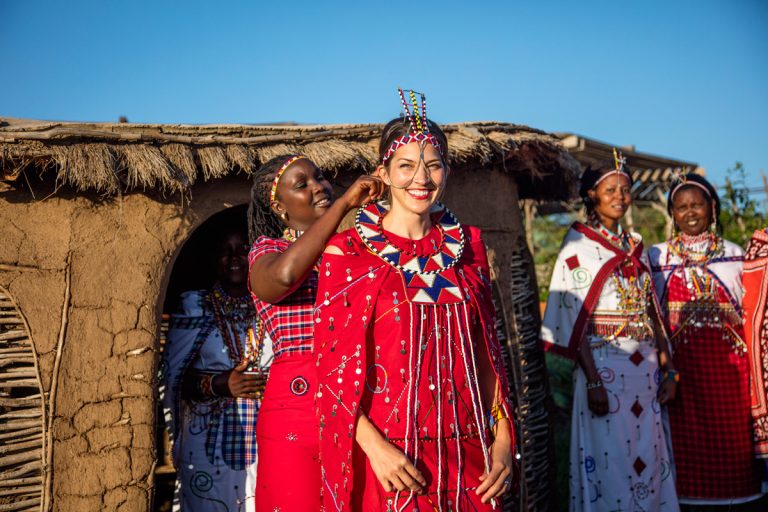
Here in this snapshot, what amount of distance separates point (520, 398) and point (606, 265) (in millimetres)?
1141

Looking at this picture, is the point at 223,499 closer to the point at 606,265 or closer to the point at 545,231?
the point at 606,265

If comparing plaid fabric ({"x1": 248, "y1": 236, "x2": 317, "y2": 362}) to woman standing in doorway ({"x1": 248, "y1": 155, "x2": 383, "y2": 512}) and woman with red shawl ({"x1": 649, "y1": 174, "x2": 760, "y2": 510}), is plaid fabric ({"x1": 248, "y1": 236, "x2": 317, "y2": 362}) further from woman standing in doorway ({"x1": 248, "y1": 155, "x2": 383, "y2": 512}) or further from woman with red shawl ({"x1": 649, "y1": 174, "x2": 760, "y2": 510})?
woman with red shawl ({"x1": 649, "y1": 174, "x2": 760, "y2": 510})

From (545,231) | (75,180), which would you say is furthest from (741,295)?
(545,231)

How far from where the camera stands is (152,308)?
4293mm

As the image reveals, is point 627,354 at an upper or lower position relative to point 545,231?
lower

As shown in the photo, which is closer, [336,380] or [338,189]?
[336,380]

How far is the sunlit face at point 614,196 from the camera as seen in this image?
202 inches

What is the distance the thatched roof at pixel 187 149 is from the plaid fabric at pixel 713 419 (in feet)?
6.05

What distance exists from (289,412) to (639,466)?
9.48 ft

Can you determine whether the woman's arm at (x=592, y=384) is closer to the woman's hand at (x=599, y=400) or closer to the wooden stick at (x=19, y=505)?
the woman's hand at (x=599, y=400)

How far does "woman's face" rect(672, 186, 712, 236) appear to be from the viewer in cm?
545

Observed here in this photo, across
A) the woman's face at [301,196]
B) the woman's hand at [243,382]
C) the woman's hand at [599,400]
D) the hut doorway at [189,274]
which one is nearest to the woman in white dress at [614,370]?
the woman's hand at [599,400]

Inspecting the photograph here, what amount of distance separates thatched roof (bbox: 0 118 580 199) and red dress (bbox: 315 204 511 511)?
1.99 m

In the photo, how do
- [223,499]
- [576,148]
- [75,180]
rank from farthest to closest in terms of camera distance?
[576,148]
[223,499]
[75,180]
